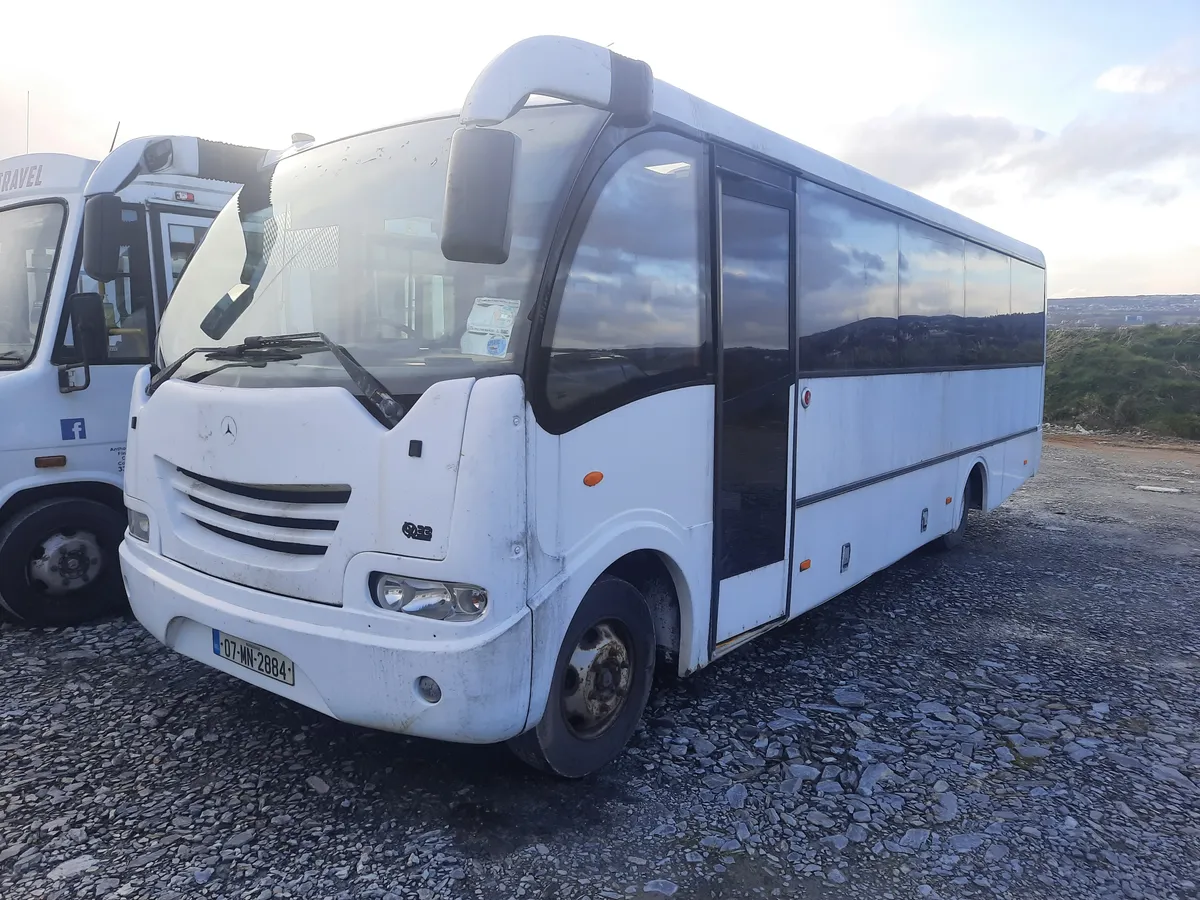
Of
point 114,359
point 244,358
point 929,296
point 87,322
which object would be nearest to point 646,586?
point 244,358

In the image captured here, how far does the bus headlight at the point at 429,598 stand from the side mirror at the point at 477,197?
1095 mm

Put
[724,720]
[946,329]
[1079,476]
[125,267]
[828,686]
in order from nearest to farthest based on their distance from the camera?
[724,720] < [828,686] < [125,267] < [946,329] < [1079,476]

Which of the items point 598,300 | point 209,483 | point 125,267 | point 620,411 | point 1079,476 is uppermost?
point 125,267

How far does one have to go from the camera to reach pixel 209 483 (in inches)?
144

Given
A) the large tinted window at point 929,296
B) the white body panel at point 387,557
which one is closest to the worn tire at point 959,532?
the large tinted window at point 929,296

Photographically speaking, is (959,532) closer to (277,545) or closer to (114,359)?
(277,545)

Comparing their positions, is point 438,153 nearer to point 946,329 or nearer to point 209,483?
point 209,483

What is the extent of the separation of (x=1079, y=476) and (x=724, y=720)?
12.1 meters

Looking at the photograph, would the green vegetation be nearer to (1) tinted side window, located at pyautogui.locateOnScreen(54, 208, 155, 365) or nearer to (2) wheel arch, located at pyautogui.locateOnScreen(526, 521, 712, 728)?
(2) wheel arch, located at pyautogui.locateOnScreen(526, 521, 712, 728)

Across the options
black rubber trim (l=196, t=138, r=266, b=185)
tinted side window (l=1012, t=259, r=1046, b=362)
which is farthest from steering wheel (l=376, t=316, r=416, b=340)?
tinted side window (l=1012, t=259, r=1046, b=362)

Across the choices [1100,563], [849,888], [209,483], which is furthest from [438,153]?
[1100,563]

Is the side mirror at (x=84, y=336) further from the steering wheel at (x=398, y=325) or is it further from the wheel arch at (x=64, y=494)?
the steering wheel at (x=398, y=325)

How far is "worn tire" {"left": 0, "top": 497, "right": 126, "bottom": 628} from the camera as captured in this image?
5.32 m

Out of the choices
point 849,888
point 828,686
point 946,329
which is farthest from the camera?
point 946,329
